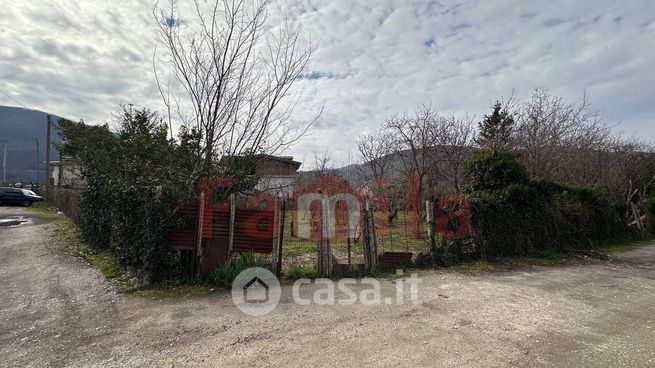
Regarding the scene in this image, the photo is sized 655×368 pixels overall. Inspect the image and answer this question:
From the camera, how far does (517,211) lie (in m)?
8.55

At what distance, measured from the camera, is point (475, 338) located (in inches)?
147

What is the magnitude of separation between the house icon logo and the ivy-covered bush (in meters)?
4.85

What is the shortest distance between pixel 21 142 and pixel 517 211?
145 m

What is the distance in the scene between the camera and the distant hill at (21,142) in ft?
266

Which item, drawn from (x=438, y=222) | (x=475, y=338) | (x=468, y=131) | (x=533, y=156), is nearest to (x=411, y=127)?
(x=468, y=131)

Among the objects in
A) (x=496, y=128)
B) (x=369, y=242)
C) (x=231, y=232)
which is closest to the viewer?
(x=231, y=232)

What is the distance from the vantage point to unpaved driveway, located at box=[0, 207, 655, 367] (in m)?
3.29

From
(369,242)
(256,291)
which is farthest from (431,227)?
(256,291)

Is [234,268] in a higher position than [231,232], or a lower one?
lower

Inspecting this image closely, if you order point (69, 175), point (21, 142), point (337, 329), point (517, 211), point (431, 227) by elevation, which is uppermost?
point (21, 142)

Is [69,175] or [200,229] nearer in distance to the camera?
[200,229]

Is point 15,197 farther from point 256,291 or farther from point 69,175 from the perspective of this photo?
point 256,291

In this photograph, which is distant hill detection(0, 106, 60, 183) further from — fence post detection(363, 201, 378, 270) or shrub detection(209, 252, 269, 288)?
fence post detection(363, 201, 378, 270)

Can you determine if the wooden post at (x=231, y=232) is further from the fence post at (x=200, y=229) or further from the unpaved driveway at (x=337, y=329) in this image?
the unpaved driveway at (x=337, y=329)
